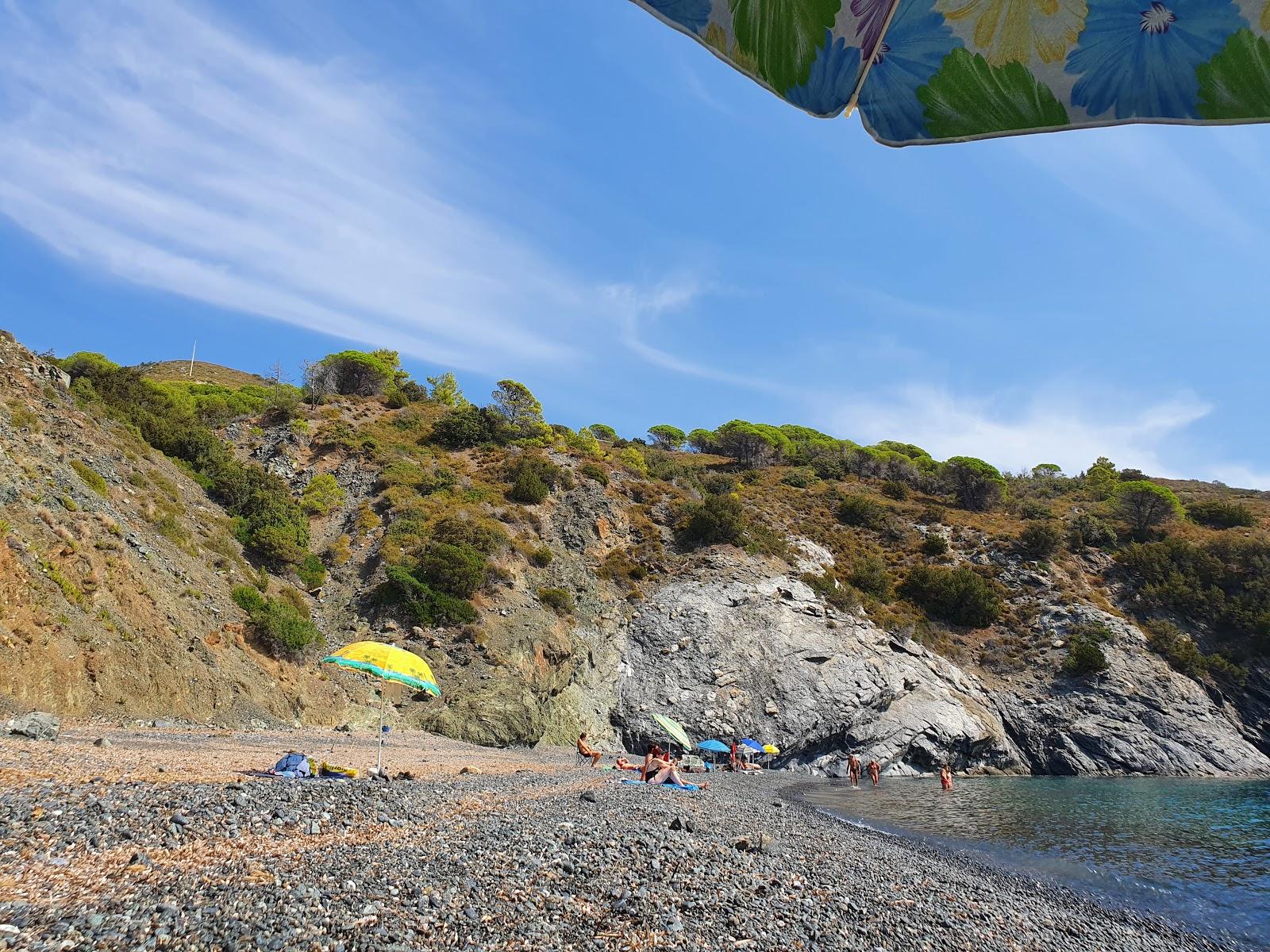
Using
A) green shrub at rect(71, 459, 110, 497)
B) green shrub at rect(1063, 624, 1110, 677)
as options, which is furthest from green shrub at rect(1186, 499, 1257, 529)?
green shrub at rect(71, 459, 110, 497)

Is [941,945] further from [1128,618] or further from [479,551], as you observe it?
[1128,618]

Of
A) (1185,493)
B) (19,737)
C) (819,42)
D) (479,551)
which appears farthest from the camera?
(1185,493)

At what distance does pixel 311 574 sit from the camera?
89.8ft

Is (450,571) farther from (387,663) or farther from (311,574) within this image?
(387,663)

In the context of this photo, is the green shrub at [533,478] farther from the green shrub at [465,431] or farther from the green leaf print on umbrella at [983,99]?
the green leaf print on umbrella at [983,99]

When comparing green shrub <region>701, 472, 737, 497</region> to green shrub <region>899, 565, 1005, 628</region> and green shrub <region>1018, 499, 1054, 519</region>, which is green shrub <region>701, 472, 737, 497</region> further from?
green shrub <region>1018, 499, 1054, 519</region>

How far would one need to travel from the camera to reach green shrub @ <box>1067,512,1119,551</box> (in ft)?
154

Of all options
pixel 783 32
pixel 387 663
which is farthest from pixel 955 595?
pixel 783 32

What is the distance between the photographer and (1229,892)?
11.8m

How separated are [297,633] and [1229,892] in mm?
23718

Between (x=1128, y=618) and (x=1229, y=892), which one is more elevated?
(x=1128, y=618)

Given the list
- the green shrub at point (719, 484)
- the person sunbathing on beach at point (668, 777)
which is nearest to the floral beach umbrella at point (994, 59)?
the person sunbathing on beach at point (668, 777)

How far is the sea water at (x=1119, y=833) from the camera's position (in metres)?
11.3

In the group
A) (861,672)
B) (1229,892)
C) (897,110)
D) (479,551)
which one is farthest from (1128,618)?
(897,110)
